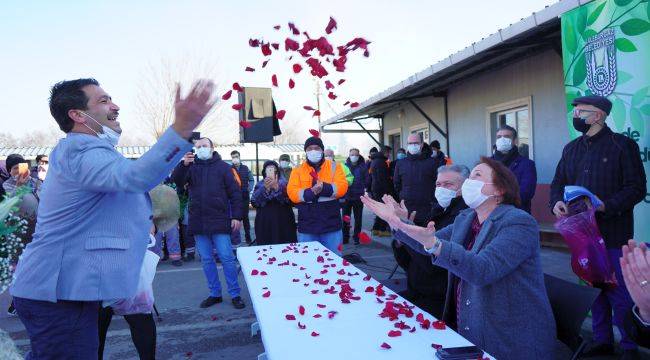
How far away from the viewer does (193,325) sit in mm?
5395

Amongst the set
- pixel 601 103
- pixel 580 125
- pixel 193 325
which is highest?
pixel 601 103

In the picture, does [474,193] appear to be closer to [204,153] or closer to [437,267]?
[437,267]

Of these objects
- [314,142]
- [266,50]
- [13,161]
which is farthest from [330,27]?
[13,161]

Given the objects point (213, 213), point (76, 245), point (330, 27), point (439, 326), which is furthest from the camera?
point (213, 213)

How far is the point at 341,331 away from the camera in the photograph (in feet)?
8.14

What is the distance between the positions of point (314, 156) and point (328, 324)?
3585mm

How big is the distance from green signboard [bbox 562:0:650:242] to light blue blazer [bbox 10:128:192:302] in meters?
3.87

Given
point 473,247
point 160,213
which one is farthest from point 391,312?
point 160,213

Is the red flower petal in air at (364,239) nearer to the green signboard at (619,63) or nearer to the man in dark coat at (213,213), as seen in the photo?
the man in dark coat at (213,213)

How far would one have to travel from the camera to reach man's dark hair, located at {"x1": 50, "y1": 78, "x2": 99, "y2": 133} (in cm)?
235

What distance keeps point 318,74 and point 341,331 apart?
3.14m

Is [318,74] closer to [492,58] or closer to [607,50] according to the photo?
[607,50]

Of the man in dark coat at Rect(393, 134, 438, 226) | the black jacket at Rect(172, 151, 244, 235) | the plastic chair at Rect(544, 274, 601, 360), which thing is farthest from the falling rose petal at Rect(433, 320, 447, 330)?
the man in dark coat at Rect(393, 134, 438, 226)

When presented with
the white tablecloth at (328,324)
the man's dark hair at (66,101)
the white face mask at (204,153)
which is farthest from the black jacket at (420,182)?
the man's dark hair at (66,101)
